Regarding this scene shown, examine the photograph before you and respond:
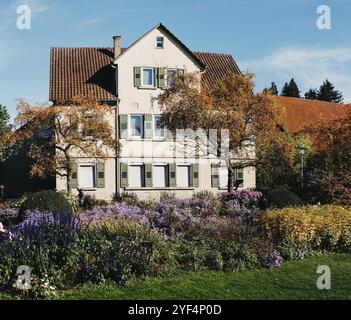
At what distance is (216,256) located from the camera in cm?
1277

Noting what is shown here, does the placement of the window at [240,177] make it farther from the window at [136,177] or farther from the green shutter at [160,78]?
the green shutter at [160,78]

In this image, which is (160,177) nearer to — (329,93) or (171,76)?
(171,76)

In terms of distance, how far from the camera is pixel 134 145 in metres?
33.6

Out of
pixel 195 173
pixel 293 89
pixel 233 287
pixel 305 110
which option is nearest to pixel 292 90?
pixel 293 89

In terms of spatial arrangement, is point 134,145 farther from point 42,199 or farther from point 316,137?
point 42,199

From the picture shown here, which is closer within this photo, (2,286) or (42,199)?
(2,286)

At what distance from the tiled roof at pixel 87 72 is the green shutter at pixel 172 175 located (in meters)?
5.08

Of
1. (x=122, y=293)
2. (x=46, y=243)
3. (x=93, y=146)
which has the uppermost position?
(x=93, y=146)

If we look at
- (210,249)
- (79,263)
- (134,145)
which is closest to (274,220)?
(210,249)

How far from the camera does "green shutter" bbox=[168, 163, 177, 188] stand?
3381cm

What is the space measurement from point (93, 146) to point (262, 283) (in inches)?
724

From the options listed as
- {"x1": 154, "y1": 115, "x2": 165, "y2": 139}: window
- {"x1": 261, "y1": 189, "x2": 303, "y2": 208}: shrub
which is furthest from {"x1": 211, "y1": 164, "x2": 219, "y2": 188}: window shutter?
{"x1": 261, "y1": 189, "x2": 303, "y2": 208}: shrub

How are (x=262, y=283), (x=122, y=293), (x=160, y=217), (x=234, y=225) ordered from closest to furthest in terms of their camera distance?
(x=122, y=293) → (x=262, y=283) → (x=234, y=225) → (x=160, y=217)

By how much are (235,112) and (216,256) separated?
1516 cm
